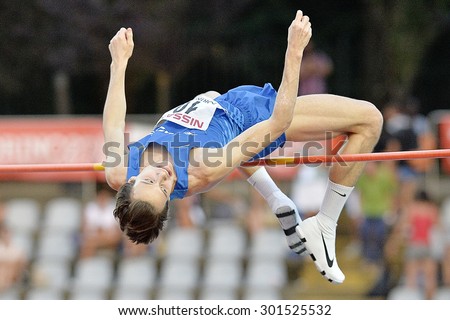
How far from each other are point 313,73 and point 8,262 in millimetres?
3507

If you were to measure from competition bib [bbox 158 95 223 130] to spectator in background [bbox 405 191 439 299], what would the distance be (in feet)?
13.1

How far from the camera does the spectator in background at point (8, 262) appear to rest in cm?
1055

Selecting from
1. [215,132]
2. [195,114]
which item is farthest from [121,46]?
[215,132]

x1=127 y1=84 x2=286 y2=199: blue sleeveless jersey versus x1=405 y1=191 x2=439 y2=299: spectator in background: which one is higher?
x1=127 y1=84 x2=286 y2=199: blue sleeveless jersey

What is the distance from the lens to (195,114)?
634cm

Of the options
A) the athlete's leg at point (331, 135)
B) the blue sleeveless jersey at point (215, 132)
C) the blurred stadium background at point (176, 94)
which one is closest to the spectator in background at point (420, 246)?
the blurred stadium background at point (176, 94)

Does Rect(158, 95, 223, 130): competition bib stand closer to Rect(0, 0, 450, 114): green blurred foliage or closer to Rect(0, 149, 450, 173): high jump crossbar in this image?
Rect(0, 149, 450, 173): high jump crossbar

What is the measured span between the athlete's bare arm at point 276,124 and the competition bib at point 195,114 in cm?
Result: 25

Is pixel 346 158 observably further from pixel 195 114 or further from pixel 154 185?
pixel 154 185

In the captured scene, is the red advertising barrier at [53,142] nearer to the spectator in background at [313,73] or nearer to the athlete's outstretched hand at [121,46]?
the spectator in background at [313,73]

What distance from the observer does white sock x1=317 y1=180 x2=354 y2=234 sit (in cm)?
671

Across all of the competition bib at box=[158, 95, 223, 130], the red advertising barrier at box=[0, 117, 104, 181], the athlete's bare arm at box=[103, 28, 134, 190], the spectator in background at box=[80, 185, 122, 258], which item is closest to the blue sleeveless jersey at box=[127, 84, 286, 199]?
the competition bib at box=[158, 95, 223, 130]

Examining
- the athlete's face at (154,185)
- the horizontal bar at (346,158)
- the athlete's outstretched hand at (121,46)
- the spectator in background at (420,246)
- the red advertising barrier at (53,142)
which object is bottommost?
the spectator in background at (420,246)

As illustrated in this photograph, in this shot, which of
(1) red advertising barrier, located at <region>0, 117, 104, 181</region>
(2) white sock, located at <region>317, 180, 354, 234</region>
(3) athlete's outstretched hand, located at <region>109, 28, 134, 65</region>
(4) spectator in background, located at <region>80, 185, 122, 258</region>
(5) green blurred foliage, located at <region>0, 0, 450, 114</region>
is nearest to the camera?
(3) athlete's outstretched hand, located at <region>109, 28, 134, 65</region>
